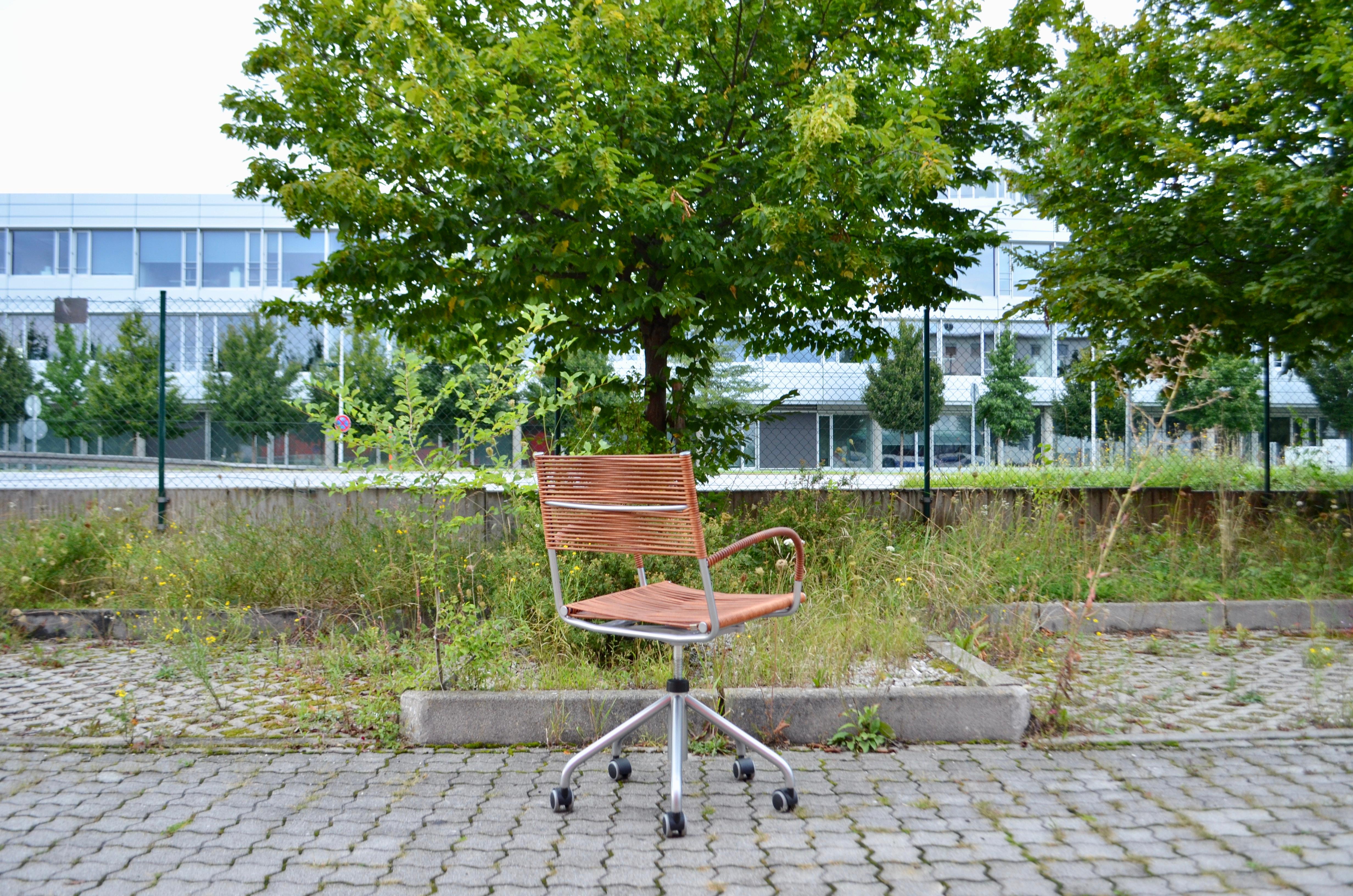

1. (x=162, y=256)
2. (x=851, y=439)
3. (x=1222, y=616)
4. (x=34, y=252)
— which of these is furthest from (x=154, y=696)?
(x=34, y=252)

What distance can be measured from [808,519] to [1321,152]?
15.8 feet

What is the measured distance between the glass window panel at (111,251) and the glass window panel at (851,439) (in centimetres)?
3736

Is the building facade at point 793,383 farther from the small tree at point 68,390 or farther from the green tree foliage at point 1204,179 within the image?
the green tree foliage at point 1204,179

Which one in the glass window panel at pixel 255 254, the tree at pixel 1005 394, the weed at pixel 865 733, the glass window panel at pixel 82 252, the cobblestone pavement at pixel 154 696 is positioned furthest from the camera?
the glass window panel at pixel 82 252

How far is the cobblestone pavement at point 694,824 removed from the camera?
8.11ft

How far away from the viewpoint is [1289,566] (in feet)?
22.0

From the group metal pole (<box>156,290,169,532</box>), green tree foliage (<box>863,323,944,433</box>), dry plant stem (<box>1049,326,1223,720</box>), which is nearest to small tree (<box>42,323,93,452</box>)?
metal pole (<box>156,290,169,532</box>)

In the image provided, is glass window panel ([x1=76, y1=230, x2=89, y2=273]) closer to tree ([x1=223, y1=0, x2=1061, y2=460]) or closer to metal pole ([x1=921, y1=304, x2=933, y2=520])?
tree ([x1=223, y1=0, x2=1061, y2=460])

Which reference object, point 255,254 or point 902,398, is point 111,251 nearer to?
point 255,254

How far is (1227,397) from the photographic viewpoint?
483 centimetres

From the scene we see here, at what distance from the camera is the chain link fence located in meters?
7.54

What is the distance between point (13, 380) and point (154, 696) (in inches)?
216

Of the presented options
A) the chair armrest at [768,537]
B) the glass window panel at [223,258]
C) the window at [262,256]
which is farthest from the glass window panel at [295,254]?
the chair armrest at [768,537]

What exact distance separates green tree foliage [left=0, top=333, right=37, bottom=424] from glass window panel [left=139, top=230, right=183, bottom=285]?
33.4 meters
